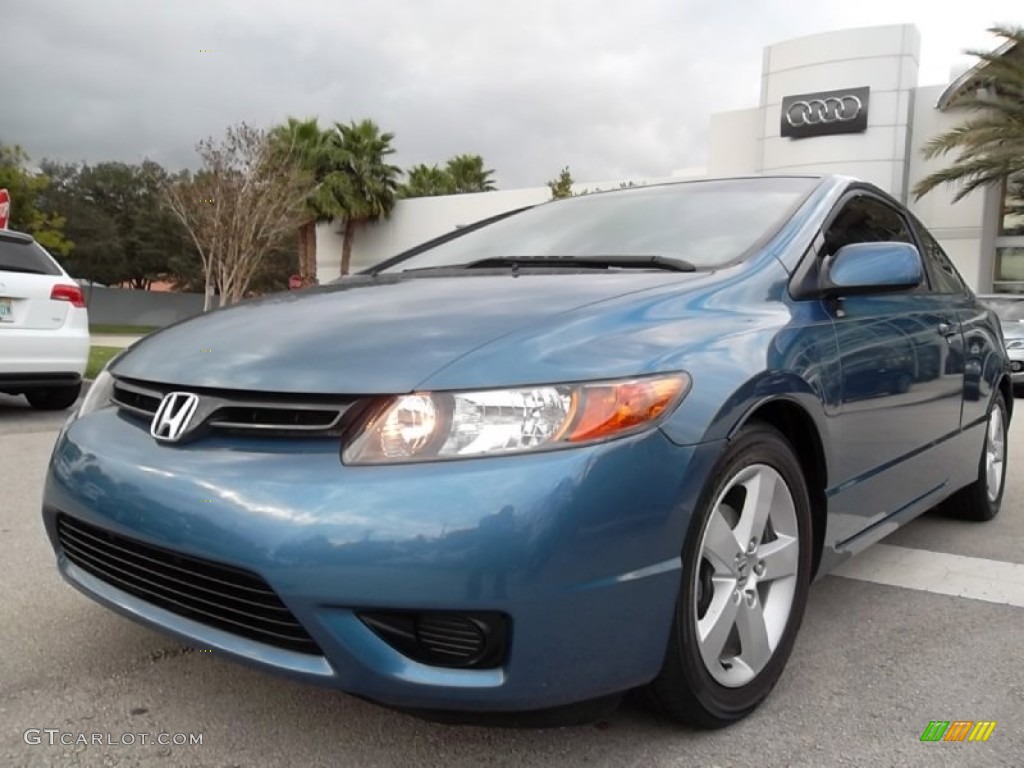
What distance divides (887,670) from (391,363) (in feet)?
5.58

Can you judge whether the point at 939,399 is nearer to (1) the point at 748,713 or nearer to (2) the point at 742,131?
(1) the point at 748,713

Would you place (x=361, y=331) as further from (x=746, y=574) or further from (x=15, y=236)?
(x=15, y=236)

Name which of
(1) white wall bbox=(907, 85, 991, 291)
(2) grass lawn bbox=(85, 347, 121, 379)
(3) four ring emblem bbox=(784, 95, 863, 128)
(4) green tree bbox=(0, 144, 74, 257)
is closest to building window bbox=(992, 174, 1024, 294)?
(1) white wall bbox=(907, 85, 991, 291)

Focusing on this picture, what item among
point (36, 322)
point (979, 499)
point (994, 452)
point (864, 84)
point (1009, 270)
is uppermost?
point (864, 84)

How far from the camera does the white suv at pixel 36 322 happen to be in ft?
20.3

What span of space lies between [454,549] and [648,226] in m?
1.67

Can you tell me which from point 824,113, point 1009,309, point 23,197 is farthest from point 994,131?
point 23,197

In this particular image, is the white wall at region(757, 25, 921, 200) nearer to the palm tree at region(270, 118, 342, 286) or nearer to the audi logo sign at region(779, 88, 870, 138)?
the audi logo sign at region(779, 88, 870, 138)

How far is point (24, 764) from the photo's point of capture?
1.86m

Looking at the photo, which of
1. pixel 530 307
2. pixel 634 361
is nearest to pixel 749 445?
pixel 634 361

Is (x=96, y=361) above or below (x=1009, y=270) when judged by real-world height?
below

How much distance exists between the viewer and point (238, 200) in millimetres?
26406
